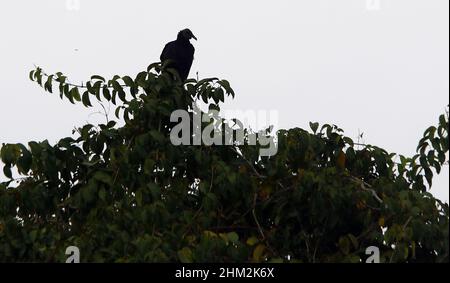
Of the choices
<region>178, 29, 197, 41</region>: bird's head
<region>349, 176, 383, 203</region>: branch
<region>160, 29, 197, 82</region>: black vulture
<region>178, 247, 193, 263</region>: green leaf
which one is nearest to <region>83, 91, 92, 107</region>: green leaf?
<region>178, 247, 193, 263</region>: green leaf

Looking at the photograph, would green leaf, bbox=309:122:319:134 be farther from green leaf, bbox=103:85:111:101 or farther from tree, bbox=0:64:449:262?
green leaf, bbox=103:85:111:101

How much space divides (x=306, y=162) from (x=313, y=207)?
550 millimetres

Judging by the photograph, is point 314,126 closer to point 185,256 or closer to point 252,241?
point 252,241

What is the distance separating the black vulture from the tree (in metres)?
1.92

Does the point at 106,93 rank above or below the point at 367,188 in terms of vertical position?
above

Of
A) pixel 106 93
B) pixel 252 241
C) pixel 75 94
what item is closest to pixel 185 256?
pixel 252 241

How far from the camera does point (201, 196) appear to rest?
600 centimetres

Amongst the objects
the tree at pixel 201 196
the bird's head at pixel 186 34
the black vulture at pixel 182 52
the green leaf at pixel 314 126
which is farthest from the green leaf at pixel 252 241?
the bird's head at pixel 186 34

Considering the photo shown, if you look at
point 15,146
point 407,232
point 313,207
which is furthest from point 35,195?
point 407,232

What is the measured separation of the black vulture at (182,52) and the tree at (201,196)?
1.92 metres

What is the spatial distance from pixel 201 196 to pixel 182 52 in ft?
9.32

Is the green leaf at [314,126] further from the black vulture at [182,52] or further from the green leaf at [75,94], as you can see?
the black vulture at [182,52]

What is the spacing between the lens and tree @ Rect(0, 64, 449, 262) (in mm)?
5504
